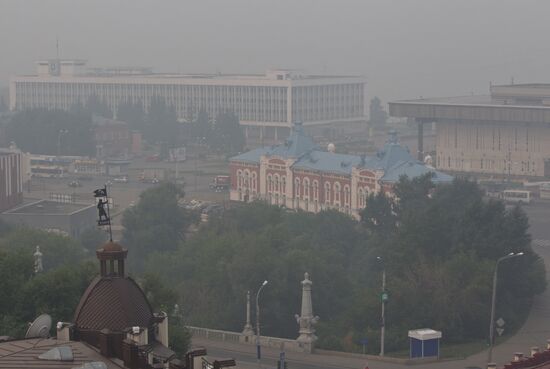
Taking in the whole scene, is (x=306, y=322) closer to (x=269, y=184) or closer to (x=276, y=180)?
(x=276, y=180)

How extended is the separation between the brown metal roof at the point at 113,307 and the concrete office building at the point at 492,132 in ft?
156

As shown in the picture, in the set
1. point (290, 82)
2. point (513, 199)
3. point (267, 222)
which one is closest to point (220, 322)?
point (267, 222)

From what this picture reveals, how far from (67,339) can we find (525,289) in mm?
19666

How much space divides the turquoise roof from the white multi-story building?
118 ft

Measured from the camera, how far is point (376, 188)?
48.2m

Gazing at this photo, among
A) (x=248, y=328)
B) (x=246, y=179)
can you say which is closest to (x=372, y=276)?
(x=248, y=328)

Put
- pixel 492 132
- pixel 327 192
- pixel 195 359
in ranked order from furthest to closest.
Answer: pixel 492 132 < pixel 327 192 < pixel 195 359

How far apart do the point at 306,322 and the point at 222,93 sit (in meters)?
69.5

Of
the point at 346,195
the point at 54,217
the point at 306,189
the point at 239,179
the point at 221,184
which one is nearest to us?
the point at 54,217

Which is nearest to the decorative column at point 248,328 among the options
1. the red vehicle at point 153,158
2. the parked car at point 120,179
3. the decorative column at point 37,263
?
the decorative column at point 37,263

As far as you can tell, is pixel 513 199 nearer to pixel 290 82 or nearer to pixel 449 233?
pixel 449 233

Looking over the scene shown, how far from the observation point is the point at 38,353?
42.5 feet

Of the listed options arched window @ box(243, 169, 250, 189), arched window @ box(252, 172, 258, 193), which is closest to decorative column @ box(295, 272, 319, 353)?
arched window @ box(252, 172, 258, 193)

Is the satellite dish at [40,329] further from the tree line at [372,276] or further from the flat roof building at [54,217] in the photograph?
the flat roof building at [54,217]
